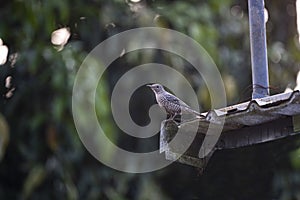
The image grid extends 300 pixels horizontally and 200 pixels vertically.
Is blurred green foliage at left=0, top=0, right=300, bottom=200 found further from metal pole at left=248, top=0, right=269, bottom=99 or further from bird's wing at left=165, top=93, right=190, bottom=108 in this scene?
metal pole at left=248, top=0, right=269, bottom=99

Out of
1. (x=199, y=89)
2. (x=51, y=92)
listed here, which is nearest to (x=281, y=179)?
(x=199, y=89)

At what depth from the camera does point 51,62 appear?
522 centimetres

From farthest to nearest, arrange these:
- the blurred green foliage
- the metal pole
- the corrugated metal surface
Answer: the blurred green foliage < the metal pole < the corrugated metal surface

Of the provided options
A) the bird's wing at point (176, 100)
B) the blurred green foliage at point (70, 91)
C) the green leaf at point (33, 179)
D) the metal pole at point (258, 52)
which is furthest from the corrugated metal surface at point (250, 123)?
the green leaf at point (33, 179)

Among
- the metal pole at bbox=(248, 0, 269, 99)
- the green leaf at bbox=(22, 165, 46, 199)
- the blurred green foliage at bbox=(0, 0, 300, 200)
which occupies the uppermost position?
the metal pole at bbox=(248, 0, 269, 99)

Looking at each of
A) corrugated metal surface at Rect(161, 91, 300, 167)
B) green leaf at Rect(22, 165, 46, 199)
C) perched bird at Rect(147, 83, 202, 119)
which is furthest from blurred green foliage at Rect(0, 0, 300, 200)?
corrugated metal surface at Rect(161, 91, 300, 167)

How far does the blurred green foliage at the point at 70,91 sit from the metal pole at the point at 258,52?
143cm

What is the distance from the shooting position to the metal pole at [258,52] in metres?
3.25

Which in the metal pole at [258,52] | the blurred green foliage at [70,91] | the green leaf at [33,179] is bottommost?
the green leaf at [33,179]

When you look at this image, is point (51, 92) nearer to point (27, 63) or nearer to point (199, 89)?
point (27, 63)

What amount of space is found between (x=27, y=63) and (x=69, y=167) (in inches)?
27.2

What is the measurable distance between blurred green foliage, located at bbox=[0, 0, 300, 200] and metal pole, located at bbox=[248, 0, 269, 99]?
1426mm

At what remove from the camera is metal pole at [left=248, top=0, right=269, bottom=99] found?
325cm

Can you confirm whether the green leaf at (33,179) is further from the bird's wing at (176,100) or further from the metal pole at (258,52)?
the metal pole at (258,52)
